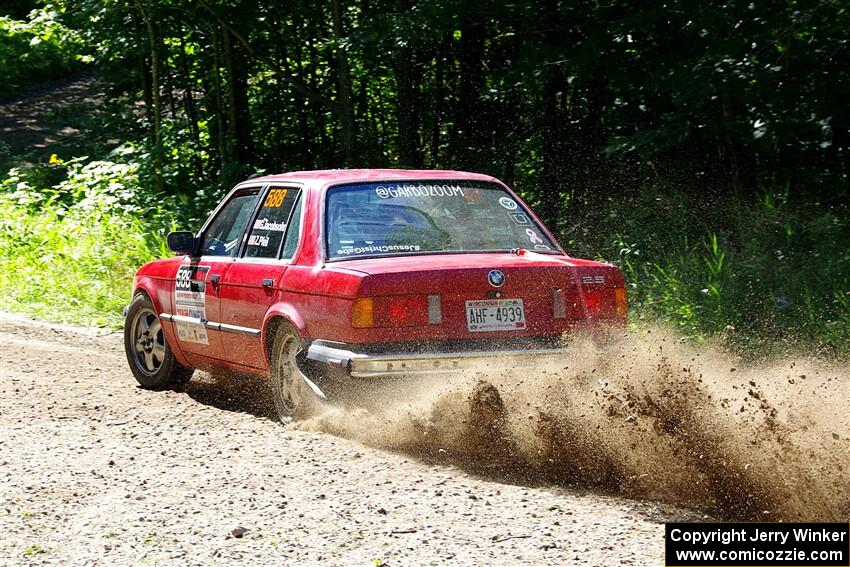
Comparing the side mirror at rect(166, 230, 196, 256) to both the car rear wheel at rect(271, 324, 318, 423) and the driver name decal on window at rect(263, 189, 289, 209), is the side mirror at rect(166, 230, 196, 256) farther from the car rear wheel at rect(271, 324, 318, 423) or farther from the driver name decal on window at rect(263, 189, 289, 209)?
the car rear wheel at rect(271, 324, 318, 423)

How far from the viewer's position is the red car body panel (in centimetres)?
634

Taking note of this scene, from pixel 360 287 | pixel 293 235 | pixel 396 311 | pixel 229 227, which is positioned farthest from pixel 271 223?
pixel 396 311

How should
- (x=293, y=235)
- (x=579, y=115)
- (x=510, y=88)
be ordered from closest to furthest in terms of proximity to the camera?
(x=293, y=235) < (x=510, y=88) < (x=579, y=115)

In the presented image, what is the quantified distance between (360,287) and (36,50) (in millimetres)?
25405

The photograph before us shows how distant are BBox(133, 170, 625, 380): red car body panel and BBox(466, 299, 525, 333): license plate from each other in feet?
0.10

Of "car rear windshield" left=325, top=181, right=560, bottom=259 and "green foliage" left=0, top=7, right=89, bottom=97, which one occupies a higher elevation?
"green foliage" left=0, top=7, right=89, bottom=97

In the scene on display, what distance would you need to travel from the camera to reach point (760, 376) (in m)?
7.09

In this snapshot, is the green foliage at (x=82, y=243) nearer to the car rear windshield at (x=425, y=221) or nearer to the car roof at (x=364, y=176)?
the car roof at (x=364, y=176)

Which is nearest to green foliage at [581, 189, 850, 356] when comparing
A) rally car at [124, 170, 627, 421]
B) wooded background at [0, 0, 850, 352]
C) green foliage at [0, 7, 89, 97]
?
wooded background at [0, 0, 850, 352]

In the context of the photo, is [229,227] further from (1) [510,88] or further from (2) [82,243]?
(2) [82,243]

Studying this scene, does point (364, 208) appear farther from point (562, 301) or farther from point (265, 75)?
point (265, 75)

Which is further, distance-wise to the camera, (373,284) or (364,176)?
(364,176)

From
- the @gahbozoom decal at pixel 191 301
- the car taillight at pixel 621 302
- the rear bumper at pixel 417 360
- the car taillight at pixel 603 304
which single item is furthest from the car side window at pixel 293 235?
the car taillight at pixel 621 302

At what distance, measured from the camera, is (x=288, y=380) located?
23.2ft
